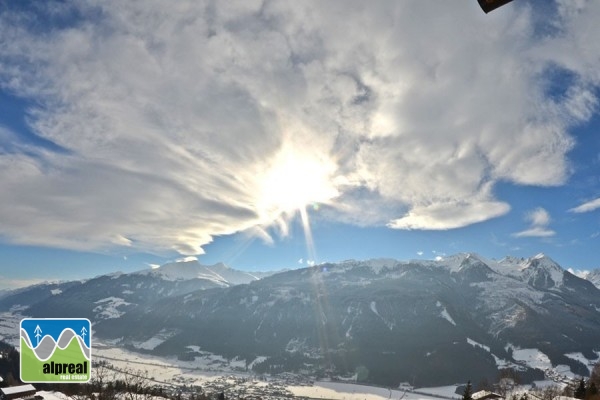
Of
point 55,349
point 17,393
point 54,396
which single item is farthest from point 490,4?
point 17,393

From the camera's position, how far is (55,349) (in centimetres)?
4403

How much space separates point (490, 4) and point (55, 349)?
5273 cm

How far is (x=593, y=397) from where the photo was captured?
80.7 m

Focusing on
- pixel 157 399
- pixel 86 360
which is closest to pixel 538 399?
pixel 157 399

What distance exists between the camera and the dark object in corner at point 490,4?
25.4ft

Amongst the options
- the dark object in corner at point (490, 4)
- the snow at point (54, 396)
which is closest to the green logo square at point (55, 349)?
the dark object in corner at point (490, 4)

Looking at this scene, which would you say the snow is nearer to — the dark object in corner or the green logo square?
the green logo square

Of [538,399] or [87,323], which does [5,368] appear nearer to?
[87,323]

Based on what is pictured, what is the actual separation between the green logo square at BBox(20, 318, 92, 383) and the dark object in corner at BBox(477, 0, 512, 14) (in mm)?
49076

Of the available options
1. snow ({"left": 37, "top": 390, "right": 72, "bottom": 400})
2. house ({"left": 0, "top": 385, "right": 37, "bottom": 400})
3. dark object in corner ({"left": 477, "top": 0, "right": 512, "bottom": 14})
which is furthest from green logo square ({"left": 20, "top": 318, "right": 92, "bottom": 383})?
house ({"left": 0, "top": 385, "right": 37, "bottom": 400})

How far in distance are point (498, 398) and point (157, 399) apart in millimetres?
94380

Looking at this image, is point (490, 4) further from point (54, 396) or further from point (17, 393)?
point (17, 393)

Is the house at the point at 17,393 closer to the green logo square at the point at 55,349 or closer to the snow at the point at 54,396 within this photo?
the snow at the point at 54,396

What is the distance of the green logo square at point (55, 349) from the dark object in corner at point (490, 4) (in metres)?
49.1
